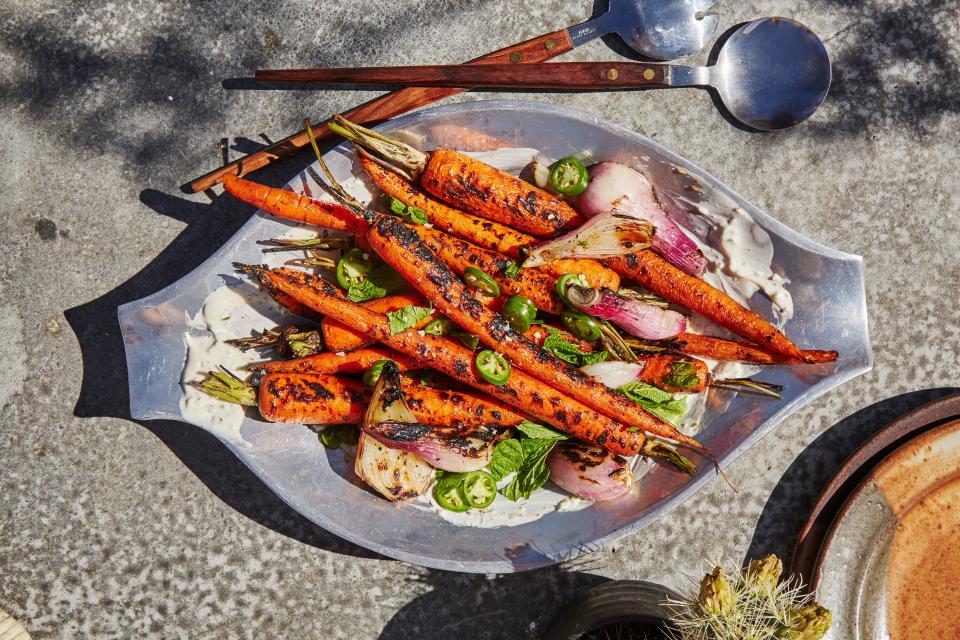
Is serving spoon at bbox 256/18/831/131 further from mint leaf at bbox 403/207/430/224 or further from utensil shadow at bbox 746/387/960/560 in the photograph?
utensil shadow at bbox 746/387/960/560

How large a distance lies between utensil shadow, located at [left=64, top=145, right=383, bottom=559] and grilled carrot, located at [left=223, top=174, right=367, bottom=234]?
0.81 feet

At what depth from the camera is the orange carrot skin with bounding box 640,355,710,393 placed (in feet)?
7.14

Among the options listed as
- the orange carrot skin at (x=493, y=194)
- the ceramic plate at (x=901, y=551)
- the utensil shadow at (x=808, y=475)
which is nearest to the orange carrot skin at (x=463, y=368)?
the orange carrot skin at (x=493, y=194)

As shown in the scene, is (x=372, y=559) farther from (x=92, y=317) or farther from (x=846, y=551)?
(x=846, y=551)

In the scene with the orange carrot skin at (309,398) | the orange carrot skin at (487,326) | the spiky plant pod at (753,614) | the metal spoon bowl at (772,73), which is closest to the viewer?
the spiky plant pod at (753,614)

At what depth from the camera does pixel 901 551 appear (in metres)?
2.33

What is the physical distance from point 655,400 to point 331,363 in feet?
3.77

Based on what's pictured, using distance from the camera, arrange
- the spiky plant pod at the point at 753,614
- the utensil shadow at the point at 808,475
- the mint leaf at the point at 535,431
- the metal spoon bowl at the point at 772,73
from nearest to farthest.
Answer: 1. the spiky plant pod at the point at 753,614
2. the mint leaf at the point at 535,431
3. the metal spoon bowl at the point at 772,73
4. the utensil shadow at the point at 808,475

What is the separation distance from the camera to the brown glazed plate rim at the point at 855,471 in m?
2.29

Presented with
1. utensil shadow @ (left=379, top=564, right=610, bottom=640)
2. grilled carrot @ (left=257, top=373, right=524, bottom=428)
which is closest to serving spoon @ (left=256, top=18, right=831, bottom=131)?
grilled carrot @ (left=257, top=373, right=524, bottom=428)

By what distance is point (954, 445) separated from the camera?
2.29 meters

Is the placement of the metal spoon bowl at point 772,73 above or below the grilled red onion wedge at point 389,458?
above

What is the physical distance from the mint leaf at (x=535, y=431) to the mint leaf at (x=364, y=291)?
0.68 metres

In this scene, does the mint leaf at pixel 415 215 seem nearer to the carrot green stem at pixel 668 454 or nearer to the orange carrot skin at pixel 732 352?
the orange carrot skin at pixel 732 352
